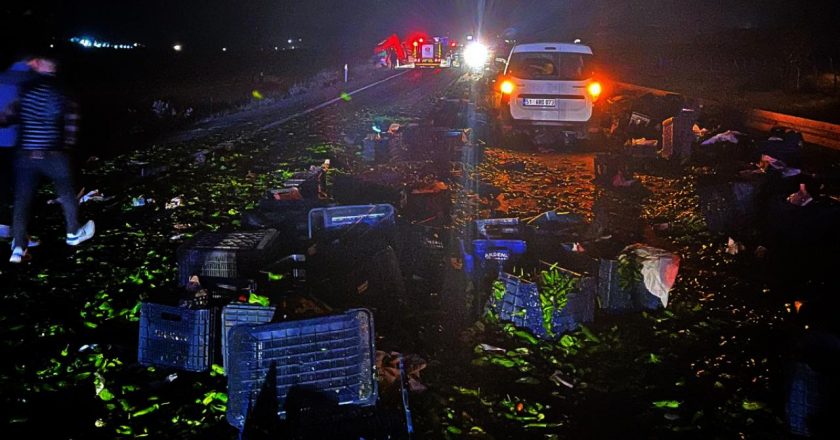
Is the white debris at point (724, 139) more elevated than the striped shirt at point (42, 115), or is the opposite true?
the striped shirt at point (42, 115)

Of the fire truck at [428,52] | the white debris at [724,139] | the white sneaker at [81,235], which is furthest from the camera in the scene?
the fire truck at [428,52]

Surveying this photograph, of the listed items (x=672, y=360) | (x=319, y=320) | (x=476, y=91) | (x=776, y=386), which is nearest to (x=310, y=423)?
(x=319, y=320)

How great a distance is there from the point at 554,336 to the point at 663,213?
165 inches

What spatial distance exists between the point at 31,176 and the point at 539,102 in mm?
8836

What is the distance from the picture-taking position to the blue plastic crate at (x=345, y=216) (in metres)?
5.64

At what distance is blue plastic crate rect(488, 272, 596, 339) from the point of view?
15.1 ft

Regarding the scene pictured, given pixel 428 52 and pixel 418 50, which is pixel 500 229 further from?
pixel 418 50

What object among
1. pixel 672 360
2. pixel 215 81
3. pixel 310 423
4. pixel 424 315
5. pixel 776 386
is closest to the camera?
pixel 310 423

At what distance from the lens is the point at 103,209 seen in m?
8.14

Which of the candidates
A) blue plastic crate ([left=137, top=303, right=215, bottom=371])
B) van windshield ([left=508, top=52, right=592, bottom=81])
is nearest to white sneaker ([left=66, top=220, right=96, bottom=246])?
blue plastic crate ([left=137, top=303, right=215, bottom=371])

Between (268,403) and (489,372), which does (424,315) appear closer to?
(489,372)

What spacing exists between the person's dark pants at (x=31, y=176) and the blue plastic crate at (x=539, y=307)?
454cm

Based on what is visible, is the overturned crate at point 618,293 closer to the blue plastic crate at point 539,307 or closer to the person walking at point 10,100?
the blue plastic crate at point 539,307

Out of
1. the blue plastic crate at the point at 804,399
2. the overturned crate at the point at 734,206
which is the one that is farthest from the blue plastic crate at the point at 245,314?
the overturned crate at the point at 734,206
